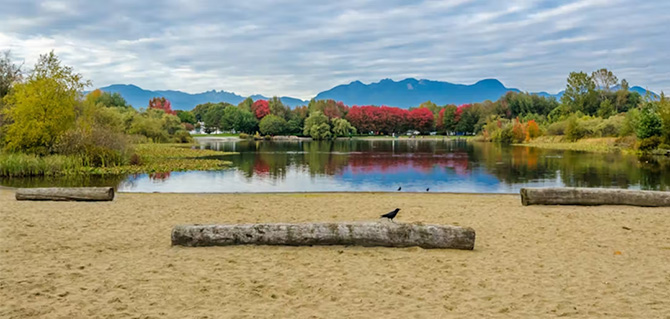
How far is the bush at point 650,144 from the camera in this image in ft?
155

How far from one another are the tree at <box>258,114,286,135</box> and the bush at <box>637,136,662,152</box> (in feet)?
263

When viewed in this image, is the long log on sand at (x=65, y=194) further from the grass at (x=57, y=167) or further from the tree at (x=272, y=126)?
the tree at (x=272, y=126)

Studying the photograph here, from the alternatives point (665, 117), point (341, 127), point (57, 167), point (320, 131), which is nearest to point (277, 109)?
point (320, 131)

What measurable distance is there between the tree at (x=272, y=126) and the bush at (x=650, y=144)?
80081 millimetres

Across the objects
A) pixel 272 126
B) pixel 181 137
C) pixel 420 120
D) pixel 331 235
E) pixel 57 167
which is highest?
pixel 420 120

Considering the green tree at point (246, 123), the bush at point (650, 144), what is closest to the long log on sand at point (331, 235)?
the bush at point (650, 144)

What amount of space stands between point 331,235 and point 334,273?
155 cm

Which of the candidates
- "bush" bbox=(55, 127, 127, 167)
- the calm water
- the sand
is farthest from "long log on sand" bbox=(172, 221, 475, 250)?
"bush" bbox=(55, 127, 127, 167)

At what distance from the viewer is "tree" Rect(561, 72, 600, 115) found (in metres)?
101

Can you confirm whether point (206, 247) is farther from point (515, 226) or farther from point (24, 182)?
point (24, 182)

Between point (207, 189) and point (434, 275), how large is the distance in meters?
17.1

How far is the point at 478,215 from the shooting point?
12547 mm

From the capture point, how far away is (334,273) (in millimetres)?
7277

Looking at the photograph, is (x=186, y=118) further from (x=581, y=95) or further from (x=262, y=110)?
(x=581, y=95)
